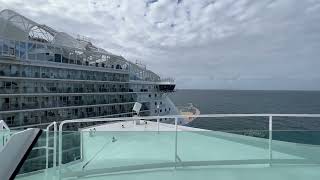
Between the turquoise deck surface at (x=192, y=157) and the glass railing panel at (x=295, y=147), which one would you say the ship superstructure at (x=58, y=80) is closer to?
the turquoise deck surface at (x=192, y=157)

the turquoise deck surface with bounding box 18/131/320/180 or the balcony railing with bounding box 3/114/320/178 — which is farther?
the balcony railing with bounding box 3/114/320/178

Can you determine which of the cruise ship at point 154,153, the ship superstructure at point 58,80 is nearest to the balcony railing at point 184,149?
the cruise ship at point 154,153

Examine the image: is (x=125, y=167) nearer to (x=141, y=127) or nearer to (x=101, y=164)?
(x=101, y=164)

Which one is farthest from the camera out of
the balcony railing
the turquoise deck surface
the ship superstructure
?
the ship superstructure

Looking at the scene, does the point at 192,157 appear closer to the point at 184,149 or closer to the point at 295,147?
the point at 184,149

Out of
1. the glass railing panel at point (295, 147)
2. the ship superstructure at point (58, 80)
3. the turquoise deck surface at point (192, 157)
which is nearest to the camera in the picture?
the turquoise deck surface at point (192, 157)

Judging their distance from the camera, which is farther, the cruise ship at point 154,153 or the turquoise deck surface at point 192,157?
the turquoise deck surface at point 192,157

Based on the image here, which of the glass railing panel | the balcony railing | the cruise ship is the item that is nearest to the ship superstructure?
the cruise ship

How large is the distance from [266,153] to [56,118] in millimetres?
25298

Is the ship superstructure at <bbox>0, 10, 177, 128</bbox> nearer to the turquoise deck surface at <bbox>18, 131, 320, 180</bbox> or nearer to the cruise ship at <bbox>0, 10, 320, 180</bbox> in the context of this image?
the cruise ship at <bbox>0, 10, 320, 180</bbox>

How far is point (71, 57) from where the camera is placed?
30.2 meters

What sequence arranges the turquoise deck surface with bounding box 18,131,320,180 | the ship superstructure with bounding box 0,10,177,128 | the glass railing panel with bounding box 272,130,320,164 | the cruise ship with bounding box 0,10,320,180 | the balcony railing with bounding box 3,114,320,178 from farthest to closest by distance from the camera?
1. the ship superstructure with bounding box 0,10,177,128
2. the glass railing panel with bounding box 272,130,320,164
3. the balcony railing with bounding box 3,114,320,178
4. the turquoise deck surface with bounding box 18,131,320,180
5. the cruise ship with bounding box 0,10,320,180

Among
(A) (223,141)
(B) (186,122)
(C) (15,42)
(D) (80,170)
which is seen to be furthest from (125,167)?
(B) (186,122)

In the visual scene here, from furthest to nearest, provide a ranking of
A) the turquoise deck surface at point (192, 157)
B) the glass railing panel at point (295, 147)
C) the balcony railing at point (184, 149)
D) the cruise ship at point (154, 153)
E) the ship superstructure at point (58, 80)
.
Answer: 1. the ship superstructure at point (58, 80)
2. the glass railing panel at point (295, 147)
3. the balcony railing at point (184, 149)
4. the turquoise deck surface at point (192, 157)
5. the cruise ship at point (154, 153)
